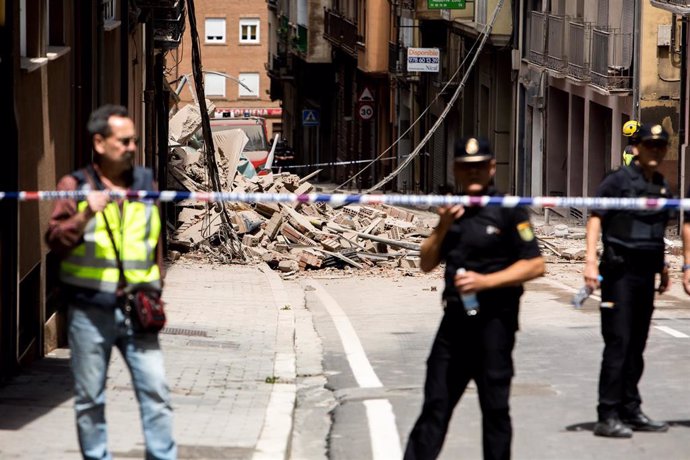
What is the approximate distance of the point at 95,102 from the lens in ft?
50.3

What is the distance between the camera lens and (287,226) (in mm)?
27719

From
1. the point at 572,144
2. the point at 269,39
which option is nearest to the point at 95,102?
the point at 572,144

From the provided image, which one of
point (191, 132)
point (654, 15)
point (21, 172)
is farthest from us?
point (191, 132)

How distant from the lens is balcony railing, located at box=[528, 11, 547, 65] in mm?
37719

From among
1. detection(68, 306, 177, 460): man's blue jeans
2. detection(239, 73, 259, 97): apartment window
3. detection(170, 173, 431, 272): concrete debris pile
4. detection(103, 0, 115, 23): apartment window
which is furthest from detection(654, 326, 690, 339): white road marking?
detection(239, 73, 259, 97): apartment window

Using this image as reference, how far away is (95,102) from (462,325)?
8758 millimetres

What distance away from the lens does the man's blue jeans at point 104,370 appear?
6812 millimetres

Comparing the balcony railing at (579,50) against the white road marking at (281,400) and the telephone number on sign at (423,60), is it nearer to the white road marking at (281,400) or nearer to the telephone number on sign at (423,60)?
the telephone number on sign at (423,60)

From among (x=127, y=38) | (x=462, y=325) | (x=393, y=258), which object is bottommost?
(x=393, y=258)

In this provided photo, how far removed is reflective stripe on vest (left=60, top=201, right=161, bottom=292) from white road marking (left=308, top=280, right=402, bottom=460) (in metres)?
2.65

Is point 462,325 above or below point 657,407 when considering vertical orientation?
above

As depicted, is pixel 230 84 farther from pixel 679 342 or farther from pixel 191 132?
pixel 679 342

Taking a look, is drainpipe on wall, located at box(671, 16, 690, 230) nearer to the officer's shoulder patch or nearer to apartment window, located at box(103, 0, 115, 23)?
apartment window, located at box(103, 0, 115, 23)

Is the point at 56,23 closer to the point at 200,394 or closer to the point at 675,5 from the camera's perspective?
the point at 200,394
